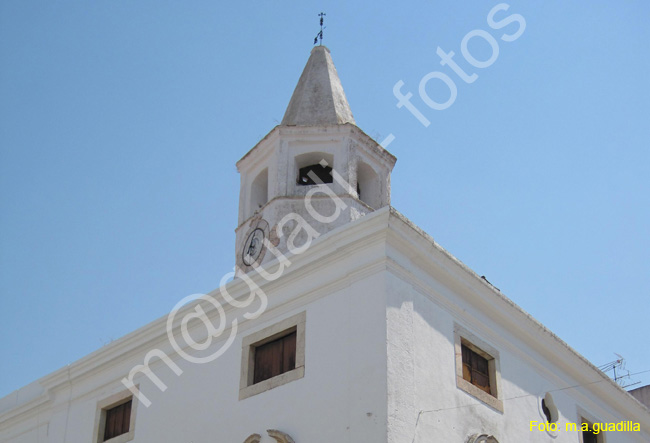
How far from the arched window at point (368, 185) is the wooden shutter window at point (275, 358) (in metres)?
6.17

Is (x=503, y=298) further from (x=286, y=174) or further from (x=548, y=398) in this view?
(x=286, y=174)

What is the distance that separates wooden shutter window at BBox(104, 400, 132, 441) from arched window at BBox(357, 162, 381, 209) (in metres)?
6.69

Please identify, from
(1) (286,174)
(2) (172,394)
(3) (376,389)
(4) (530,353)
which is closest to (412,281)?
(3) (376,389)

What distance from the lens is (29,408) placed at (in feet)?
61.2

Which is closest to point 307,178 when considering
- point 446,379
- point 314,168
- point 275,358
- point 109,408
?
point 314,168

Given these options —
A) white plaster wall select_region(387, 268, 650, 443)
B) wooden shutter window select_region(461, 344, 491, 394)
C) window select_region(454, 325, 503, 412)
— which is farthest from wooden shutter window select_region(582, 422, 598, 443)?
wooden shutter window select_region(461, 344, 491, 394)

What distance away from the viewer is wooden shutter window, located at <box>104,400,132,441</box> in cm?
1652

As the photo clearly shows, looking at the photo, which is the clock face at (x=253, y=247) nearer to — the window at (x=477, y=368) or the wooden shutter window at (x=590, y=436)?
the window at (x=477, y=368)

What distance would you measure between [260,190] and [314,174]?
57.4 inches

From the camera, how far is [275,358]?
1447 cm

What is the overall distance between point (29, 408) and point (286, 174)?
6.87m

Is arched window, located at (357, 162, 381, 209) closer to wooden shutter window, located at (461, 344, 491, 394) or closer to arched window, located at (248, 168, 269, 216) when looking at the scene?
arched window, located at (248, 168, 269, 216)

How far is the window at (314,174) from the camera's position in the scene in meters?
19.8

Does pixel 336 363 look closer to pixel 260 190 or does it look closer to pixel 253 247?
pixel 253 247
